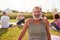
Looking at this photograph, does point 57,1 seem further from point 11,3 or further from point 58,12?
point 11,3

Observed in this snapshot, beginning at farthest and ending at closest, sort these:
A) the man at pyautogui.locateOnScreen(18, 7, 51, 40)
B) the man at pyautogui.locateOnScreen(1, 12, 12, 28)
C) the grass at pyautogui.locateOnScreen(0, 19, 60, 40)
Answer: the man at pyautogui.locateOnScreen(1, 12, 12, 28) < the grass at pyautogui.locateOnScreen(0, 19, 60, 40) < the man at pyautogui.locateOnScreen(18, 7, 51, 40)

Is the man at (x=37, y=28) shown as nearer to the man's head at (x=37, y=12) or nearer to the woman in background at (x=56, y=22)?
the man's head at (x=37, y=12)

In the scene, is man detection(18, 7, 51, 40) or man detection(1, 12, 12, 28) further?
man detection(1, 12, 12, 28)

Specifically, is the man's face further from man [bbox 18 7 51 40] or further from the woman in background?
the woman in background

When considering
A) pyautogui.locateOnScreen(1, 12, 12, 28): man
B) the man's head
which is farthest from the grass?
the man's head

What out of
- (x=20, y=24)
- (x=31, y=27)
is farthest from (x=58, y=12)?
(x=31, y=27)

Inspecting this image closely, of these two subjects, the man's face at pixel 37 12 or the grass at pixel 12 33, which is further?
the grass at pixel 12 33

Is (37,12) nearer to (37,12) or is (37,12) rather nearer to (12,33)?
(37,12)

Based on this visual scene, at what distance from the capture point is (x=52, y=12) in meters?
2.80

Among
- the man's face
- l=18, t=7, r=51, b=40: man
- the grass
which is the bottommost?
the grass

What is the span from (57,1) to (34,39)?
1270mm

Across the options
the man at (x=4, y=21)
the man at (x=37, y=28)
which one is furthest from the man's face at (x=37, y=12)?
the man at (x=4, y=21)

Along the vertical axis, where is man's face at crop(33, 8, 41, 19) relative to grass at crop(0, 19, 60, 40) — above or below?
above

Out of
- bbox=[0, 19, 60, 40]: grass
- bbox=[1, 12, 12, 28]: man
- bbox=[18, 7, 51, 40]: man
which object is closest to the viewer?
bbox=[18, 7, 51, 40]: man
